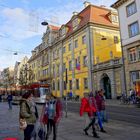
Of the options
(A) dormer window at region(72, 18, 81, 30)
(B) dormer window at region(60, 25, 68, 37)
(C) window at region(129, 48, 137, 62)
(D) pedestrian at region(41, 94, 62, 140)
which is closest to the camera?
(D) pedestrian at region(41, 94, 62, 140)

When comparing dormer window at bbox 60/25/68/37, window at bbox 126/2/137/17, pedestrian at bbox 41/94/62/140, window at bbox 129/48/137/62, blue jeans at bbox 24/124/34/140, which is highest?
dormer window at bbox 60/25/68/37

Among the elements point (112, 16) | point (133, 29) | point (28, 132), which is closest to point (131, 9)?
point (133, 29)

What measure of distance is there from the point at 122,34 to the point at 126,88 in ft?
25.3

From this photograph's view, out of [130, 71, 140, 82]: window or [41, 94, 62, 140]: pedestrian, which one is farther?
[130, 71, 140, 82]: window

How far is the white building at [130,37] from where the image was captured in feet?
99.0

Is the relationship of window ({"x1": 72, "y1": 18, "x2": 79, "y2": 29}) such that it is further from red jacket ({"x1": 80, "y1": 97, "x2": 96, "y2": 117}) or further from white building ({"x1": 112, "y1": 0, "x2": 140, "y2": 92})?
red jacket ({"x1": 80, "y1": 97, "x2": 96, "y2": 117})

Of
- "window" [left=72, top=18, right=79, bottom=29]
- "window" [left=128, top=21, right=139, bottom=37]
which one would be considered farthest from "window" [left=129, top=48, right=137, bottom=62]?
"window" [left=72, top=18, right=79, bottom=29]

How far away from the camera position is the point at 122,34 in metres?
33.2

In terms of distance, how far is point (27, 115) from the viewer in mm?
6422

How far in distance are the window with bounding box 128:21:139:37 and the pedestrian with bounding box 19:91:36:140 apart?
26205 mm

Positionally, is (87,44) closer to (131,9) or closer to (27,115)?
(131,9)

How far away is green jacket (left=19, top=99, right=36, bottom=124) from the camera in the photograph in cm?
642

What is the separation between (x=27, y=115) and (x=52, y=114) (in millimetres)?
1365

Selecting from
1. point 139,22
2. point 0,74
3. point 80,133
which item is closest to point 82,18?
point 139,22
